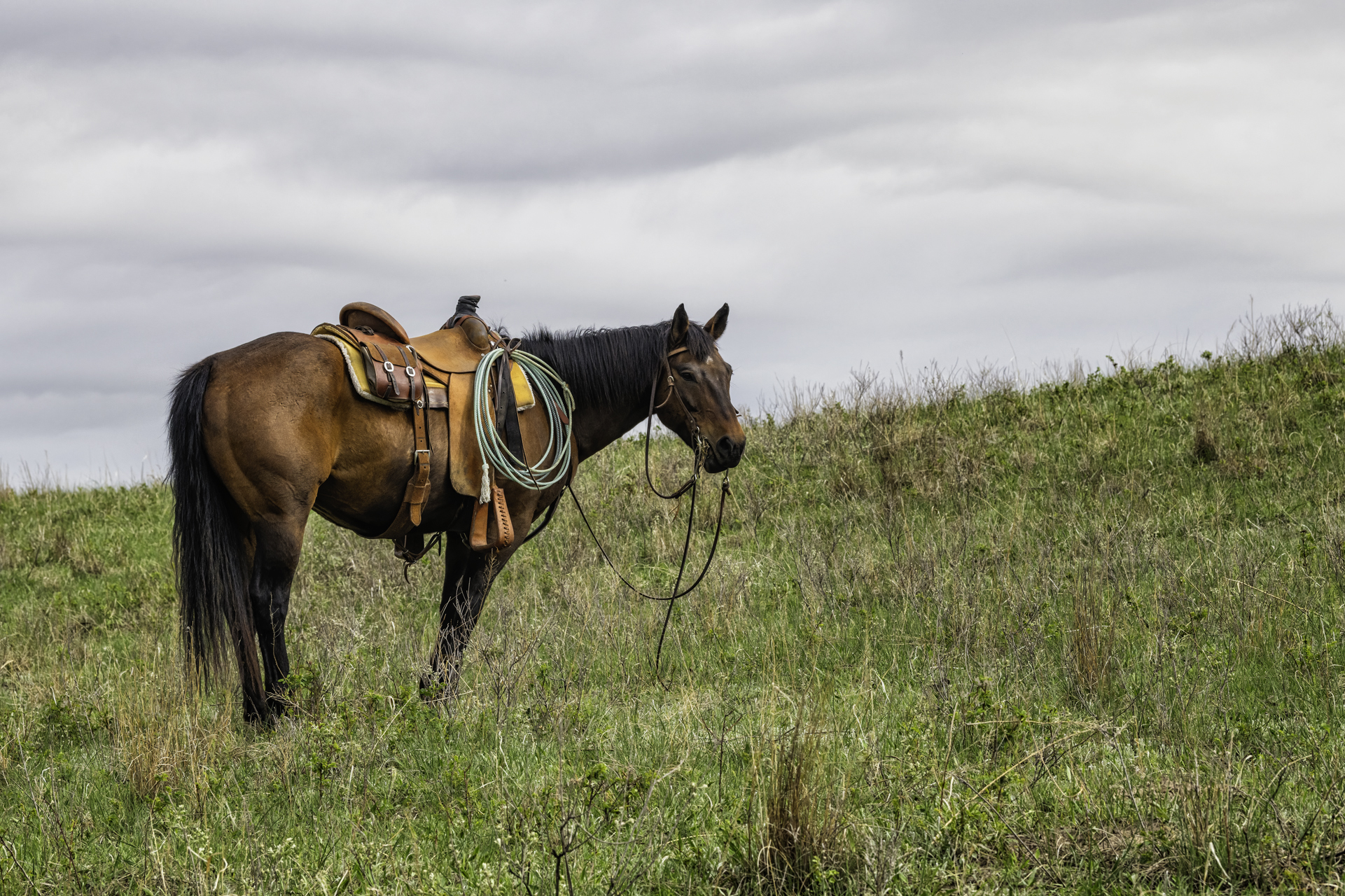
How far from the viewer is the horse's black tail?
4.90 m

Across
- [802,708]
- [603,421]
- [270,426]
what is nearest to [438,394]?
[270,426]

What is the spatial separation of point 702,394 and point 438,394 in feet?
5.28

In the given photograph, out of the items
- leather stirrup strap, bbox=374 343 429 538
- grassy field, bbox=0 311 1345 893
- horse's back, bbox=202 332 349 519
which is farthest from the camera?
leather stirrup strap, bbox=374 343 429 538

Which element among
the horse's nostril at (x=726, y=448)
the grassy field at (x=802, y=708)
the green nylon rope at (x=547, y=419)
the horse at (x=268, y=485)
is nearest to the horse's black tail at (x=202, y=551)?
the horse at (x=268, y=485)

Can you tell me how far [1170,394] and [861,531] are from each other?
15.4 ft

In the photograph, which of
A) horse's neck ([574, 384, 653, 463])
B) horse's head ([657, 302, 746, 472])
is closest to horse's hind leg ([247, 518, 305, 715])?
horse's neck ([574, 384, 653, 463])

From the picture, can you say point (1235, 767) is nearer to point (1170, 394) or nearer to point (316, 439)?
point (316, 439)

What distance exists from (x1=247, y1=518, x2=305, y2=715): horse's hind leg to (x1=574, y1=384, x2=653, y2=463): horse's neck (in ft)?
6.02

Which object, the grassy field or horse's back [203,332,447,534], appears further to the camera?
horse's back [203,332,447,534]

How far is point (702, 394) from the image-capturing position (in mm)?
6129

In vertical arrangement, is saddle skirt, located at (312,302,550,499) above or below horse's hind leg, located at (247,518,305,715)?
above

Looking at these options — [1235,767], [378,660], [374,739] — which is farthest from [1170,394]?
[374,739]

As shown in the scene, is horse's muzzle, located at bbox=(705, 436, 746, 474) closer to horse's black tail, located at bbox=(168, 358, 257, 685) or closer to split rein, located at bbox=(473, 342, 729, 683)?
split rein, located at bbox=(473, 342, 729, 683)

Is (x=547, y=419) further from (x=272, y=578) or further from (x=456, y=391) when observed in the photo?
(x=272, y=578)
